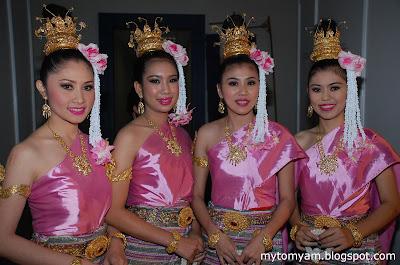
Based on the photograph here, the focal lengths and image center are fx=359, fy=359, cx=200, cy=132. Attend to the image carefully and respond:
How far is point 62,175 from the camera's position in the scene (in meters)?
1.66

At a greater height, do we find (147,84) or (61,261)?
(147,84)

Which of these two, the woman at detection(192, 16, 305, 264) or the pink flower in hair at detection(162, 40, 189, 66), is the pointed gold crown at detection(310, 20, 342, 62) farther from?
the pink flower in hair at detection(162, 40, 189, 66)

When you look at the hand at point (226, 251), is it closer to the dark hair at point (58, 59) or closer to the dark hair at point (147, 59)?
the dark hair at point (147, 59)

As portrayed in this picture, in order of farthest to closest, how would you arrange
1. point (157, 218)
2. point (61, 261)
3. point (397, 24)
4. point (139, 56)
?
1. point (397, 24)
2. point (139, 56)
3. point (157, 218)
4. point (61, 261)

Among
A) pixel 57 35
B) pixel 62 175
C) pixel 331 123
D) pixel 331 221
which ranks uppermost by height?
pixel 57 35

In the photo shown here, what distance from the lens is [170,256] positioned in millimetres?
2018

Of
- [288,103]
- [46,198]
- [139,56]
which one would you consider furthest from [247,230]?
[288,103]

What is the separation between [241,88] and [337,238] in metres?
0.99

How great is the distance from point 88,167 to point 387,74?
2.50 metres

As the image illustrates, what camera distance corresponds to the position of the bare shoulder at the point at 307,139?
2.27 m

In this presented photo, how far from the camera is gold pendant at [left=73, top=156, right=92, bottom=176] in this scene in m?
1.73

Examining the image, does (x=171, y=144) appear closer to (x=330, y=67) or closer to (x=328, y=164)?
(x=328, y=164)

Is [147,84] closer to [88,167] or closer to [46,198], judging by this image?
[88,167]

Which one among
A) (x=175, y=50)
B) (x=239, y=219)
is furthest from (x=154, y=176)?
(x=175, y=50)
